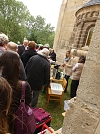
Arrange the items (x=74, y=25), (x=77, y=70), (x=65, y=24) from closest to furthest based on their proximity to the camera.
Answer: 1. (x=77, y=70)
2. (x=74, y=25)
3. (x=65, y=24)

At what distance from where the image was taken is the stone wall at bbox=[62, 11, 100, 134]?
4.32 ft

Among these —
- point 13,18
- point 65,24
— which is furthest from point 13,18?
point 65,24

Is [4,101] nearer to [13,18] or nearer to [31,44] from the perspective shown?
[31,44]

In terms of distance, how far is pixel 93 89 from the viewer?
4.40ft

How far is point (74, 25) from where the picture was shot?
11758mm

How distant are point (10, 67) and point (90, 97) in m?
1.10

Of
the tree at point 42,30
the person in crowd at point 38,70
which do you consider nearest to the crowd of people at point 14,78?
the person in crowd at point 38,70

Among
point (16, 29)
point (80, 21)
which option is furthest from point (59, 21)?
point (16, 29)

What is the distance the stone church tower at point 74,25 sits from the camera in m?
9.59

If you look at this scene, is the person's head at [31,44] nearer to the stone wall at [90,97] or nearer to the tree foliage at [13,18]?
the stone wall at [90,97]

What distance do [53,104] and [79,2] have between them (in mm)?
13669

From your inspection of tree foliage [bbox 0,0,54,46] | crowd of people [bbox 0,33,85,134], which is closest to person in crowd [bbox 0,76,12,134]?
crowd of people [bbox 0,33,85,134]

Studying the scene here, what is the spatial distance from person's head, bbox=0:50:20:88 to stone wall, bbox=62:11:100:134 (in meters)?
0.86

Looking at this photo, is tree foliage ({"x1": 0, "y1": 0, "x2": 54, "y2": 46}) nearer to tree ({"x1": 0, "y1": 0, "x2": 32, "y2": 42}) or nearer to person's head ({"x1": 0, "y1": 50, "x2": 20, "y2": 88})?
tree ({"x1": 0, "y1": 0, "x2": 32, "y2": 42})
